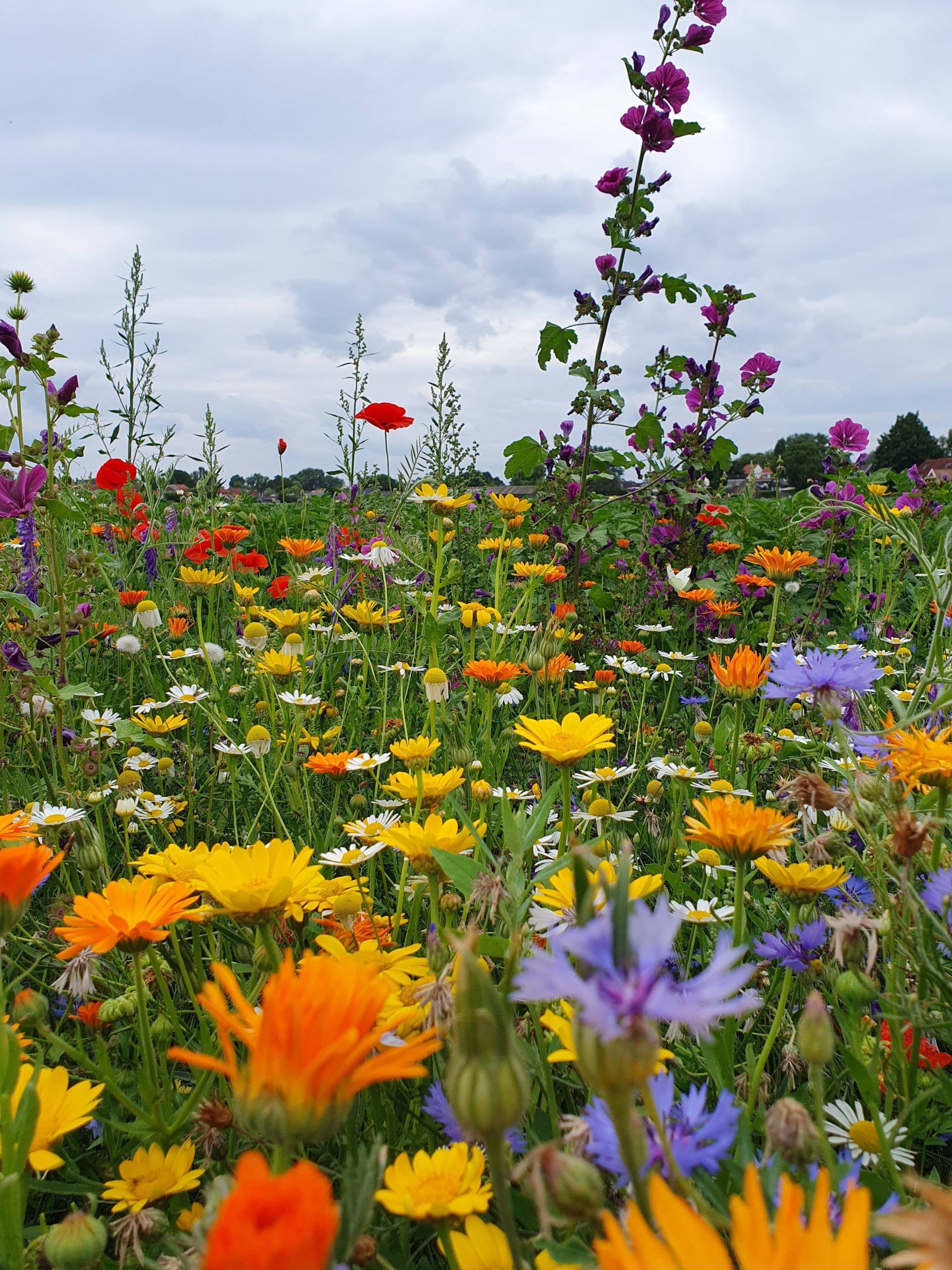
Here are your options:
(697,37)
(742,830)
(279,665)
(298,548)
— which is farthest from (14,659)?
(697,37)

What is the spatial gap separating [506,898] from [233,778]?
→ 1.15m

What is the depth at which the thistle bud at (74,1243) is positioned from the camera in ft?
2.02

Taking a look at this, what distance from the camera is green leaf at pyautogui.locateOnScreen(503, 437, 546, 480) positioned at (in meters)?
3.67

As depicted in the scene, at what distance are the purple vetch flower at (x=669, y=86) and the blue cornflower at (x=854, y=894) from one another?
323cm

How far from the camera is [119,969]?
1.36 metres

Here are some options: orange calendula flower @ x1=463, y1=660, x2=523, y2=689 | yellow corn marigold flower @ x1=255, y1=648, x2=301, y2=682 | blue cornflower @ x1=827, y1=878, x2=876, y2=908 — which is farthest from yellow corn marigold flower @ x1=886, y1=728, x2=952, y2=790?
yellow corn marigold flower @ x1=255, y1=648, x2=301, y2=682

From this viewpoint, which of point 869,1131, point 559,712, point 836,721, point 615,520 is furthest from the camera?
point 615,520

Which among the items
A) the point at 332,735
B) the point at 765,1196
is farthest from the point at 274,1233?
the point at 332,735

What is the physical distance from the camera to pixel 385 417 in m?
2.66

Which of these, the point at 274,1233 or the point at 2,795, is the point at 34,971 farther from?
the point at 274,1233

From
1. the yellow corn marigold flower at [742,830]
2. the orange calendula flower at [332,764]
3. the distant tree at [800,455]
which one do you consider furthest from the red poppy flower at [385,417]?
the distant tree at [800,455]

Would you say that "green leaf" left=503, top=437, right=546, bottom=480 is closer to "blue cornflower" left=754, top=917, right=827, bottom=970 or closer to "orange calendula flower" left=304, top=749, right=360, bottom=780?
"orange calendula flower" left=304, top=749, right=360, bottom=780

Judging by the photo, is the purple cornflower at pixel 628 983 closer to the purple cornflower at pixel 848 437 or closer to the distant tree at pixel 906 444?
the purple cornflower at pixel 848 437

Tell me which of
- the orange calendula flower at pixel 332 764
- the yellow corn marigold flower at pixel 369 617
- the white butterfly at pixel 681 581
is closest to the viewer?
the orange calendula flower at pixel 332 764
